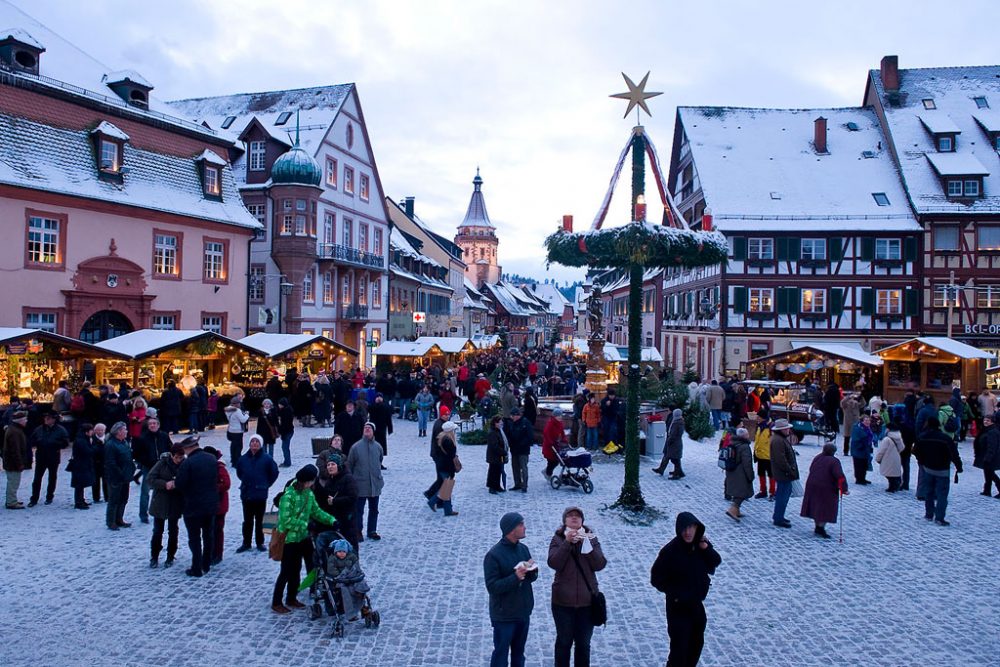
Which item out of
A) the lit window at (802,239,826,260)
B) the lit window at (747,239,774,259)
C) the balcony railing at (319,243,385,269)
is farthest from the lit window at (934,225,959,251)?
the balcony railing at (319,243,385,269)

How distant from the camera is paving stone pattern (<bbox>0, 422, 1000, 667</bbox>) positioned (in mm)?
6535

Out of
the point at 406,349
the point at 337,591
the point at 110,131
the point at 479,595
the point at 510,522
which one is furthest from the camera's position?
the point at 406,349

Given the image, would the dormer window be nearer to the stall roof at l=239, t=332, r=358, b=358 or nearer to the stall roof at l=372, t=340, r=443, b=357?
the stall roof at l=239, t=332, r=358, b=358

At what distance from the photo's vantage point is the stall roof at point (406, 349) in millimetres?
30391

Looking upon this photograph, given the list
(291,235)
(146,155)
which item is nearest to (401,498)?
(146,155)

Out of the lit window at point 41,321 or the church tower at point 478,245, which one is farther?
the church tower at point 478,245

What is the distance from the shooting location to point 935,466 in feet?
36.3

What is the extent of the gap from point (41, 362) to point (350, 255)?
1875cm

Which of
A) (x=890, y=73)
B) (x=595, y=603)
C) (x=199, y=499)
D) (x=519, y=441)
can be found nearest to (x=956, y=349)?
(x=890, y=73)

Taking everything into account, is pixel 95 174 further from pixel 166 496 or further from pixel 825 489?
pixel 825 489

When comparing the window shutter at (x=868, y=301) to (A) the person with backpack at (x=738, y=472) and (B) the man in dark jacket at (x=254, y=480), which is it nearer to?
(A) the person with backpack at (x=738, y=472)

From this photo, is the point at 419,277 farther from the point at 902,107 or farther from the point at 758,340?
the point at 902,107

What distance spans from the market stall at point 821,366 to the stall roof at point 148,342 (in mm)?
18998

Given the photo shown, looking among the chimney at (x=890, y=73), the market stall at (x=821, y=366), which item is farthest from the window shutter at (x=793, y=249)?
the chimney at (x=890, y=73)
